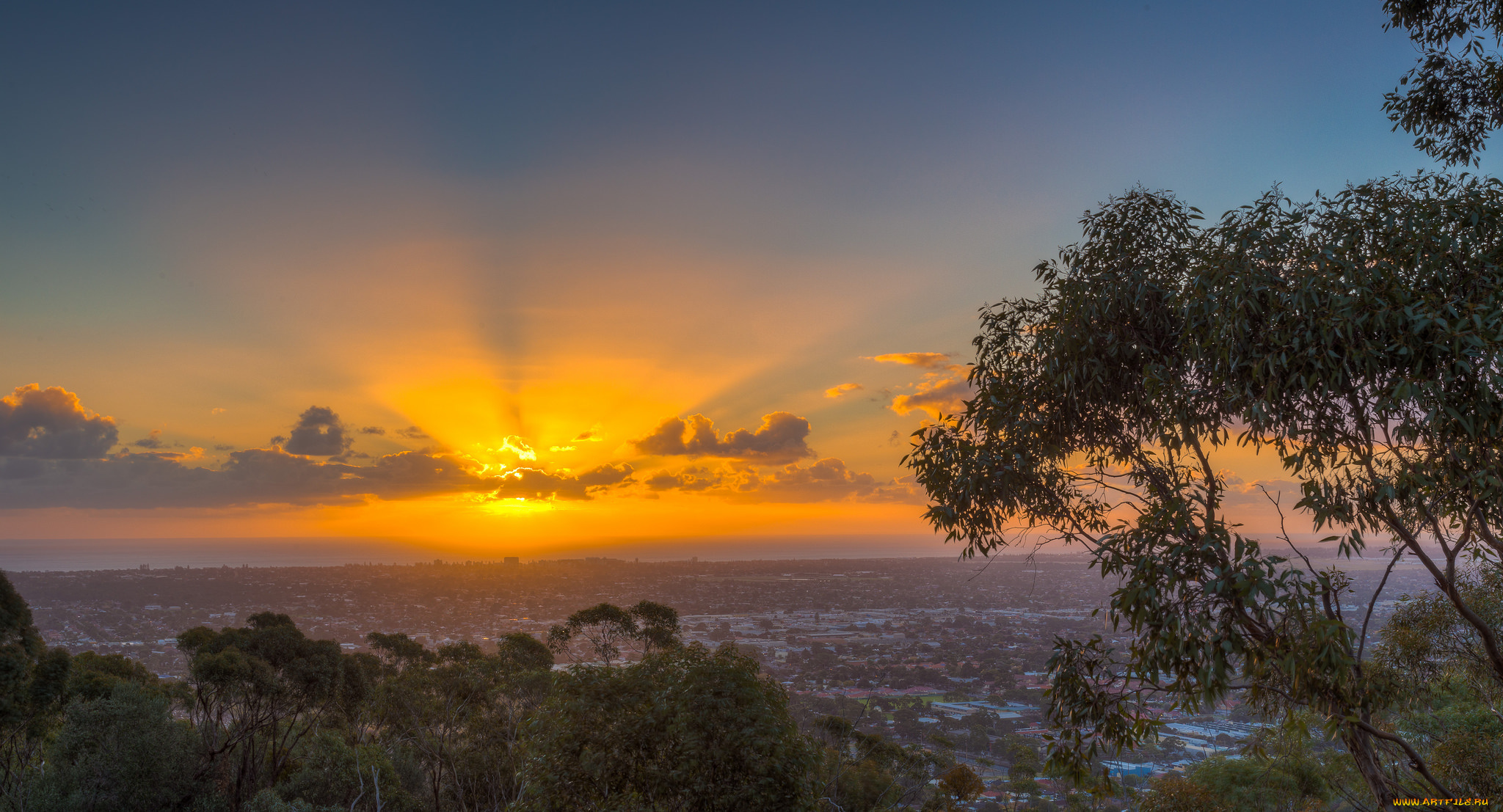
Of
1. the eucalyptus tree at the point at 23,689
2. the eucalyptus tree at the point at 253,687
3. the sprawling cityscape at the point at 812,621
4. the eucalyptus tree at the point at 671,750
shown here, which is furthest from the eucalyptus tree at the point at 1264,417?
the eucalyptus tree at the point at 253,687

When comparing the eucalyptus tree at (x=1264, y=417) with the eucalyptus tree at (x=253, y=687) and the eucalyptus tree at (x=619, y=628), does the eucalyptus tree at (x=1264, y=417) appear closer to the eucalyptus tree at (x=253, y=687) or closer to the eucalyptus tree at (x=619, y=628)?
the eucalyptus tree at (x=619, y=628)

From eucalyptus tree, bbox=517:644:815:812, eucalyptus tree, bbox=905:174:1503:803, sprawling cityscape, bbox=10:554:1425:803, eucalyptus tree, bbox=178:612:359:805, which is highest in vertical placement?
eucalyptus tree, bbox=905:174:1503:803

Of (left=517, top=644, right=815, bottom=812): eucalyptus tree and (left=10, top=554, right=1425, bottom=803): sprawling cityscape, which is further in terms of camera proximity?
(left=10, top=554, right=1425, bottom=803): sprawling cityscape

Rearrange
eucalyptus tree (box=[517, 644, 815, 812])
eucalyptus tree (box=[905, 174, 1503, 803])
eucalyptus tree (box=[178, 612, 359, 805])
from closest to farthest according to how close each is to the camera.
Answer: eucalyptus tree (box=[905, 174, 1503, 803]), eucalyptus tree (box=[517, 644, 815, 812]), eucalyptus tree (box=[178, 612, 359, 805])

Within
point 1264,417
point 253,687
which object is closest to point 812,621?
point 253,687

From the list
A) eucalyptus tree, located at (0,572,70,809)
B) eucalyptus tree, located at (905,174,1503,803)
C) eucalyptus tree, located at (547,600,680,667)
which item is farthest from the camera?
eucalyptus tree, located at (547,600,680,667)

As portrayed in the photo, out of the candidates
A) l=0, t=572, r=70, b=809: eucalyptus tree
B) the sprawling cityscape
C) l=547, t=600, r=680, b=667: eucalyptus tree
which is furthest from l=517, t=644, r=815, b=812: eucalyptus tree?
l=547, t=600, r=680, b=667: eucalyptus tree

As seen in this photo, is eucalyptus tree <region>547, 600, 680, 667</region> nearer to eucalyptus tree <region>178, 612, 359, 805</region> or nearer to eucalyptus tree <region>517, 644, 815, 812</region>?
eucalyptus tree <region>178, 612, 359, 805</region>

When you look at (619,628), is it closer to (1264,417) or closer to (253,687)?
(253,687)
